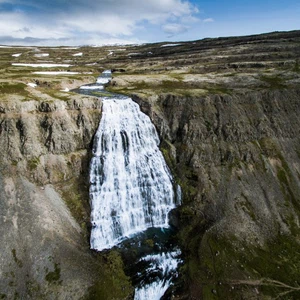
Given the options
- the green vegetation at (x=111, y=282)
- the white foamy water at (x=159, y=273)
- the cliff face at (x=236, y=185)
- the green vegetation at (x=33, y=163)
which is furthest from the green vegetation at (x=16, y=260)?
the cliff face at (x=236, y=185)

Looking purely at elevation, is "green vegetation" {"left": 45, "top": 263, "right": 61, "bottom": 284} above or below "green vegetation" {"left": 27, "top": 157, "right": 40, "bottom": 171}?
below

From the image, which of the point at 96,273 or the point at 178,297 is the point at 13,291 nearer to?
the point at 96,273

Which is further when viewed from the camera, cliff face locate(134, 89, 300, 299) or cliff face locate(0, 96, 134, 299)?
cliff face locate(134, 89, 300, 299)

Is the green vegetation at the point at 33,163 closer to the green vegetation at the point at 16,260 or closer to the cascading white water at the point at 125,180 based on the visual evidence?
the cascading white water at the point at 125,180

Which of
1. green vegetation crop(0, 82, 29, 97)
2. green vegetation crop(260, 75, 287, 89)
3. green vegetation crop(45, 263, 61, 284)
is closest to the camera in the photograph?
green vegetation crop(45, 263, 61, 284)

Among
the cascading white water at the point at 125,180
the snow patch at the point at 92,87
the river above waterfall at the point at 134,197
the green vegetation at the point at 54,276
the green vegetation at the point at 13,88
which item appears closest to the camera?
the green vegetation at the point at 54,276

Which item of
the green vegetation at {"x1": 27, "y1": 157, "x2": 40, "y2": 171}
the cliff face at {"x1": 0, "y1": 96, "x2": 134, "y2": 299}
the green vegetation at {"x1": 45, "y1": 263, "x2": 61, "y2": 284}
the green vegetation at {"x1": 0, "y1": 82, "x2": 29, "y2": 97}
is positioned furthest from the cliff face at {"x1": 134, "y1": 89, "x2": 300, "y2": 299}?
the green vegetation at {"x1": 0, "y1": 82, "x2": 29, "y2": 97}

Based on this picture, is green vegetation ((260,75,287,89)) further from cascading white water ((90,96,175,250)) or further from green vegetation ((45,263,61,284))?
green vegetation ((45,263,61,284))

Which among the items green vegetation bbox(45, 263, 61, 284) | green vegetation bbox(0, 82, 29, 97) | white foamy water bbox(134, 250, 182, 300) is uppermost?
green vegetation bbox(0, 82, 29, 97)
